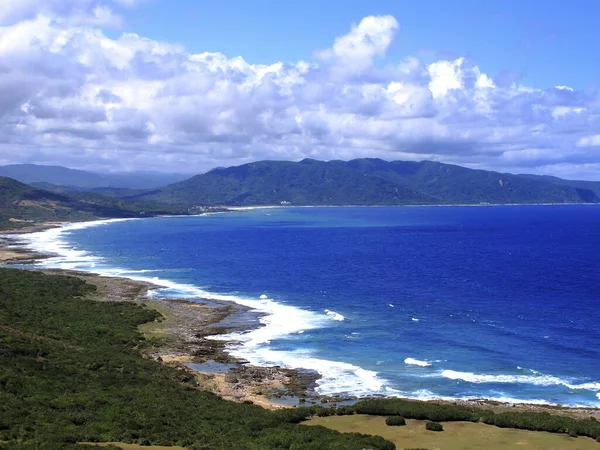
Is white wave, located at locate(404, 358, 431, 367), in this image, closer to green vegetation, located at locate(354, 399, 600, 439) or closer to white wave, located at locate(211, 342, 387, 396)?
white wave, located at locate(211, 342, 387, 396)

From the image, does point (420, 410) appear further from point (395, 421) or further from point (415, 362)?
point (415, 362)

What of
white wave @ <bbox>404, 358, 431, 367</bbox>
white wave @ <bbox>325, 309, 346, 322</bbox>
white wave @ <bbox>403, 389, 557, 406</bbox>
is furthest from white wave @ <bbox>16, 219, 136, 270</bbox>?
white wave @ <bbox>403, 389, 557, 406</bbox>

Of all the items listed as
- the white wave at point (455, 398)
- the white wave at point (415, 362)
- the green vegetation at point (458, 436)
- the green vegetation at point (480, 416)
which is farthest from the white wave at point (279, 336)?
the green vegetation at point (458, 436)

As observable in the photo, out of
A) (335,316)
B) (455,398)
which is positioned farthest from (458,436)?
(335,316)

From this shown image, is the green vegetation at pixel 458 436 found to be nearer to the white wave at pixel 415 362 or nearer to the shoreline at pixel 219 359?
the shoreline at pixel 219 359

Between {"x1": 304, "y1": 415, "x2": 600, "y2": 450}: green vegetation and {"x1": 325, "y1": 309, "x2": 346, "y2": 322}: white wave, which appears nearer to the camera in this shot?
{"x1": 304, "y1": 415, "x2": 600, "y2": 450}: green vegetation

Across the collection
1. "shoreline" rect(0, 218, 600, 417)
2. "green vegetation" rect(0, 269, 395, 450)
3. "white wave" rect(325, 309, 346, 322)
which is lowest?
"shoreline" rect(0, 218, 600, 417)

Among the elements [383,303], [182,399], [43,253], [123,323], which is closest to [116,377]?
[182,399]
